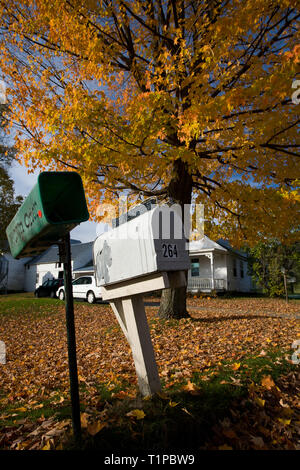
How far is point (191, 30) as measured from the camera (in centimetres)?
632

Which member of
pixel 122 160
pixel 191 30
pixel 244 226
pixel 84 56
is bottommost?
pixel 244 226

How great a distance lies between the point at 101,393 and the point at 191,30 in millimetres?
7408

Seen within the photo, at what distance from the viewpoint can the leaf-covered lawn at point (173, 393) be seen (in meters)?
2.31

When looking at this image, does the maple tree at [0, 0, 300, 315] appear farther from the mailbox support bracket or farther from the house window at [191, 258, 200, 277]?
the house window at [191, 258, 200, 277]

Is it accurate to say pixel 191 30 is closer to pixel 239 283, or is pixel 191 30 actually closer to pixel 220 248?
pixel 220 248

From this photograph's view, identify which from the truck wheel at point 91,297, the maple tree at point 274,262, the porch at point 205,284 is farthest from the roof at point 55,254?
the maple tree at point 274,262

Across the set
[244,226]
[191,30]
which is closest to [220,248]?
[244,226]

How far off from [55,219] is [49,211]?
0.31 ft

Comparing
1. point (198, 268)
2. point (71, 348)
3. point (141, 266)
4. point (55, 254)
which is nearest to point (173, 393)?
point (71, 348)

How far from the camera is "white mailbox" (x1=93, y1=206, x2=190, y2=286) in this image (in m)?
2.27

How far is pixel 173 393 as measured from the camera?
9.44ft

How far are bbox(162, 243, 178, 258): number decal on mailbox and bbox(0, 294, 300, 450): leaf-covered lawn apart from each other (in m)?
1.41

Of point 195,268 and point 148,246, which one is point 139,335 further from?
point 195,268
